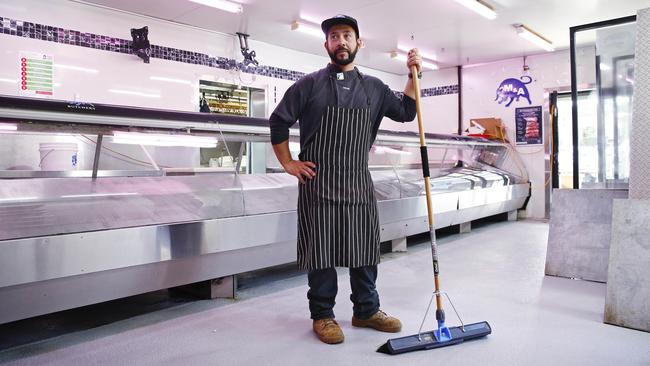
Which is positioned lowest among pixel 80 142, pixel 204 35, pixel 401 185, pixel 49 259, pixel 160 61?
pixel 49 259

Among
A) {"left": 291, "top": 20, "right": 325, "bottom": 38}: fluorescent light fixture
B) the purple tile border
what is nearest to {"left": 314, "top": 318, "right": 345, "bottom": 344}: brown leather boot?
the purple tile border

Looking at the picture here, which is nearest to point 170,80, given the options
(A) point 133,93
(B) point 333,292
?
(A) point 133,93

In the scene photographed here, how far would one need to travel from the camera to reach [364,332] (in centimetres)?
249

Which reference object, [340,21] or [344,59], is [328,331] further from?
[340,21]

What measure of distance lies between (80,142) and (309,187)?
1.36 m

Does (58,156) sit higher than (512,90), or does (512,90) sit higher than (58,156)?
(512,90)

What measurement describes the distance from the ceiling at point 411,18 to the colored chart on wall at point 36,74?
3.04ft

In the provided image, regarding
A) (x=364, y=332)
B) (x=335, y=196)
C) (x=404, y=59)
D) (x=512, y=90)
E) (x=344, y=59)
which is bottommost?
(x=364, y=332)

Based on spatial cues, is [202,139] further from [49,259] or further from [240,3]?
[240,3]

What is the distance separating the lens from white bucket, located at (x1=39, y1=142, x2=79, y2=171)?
2.99 m

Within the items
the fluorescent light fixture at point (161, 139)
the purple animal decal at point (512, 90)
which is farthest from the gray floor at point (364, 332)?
the purple animal decal at point (512, 90)

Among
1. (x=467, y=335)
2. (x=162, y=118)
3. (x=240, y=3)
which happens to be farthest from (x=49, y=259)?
(x=240, y=3)

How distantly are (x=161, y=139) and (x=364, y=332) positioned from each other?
162 cm

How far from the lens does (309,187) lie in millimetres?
2398
